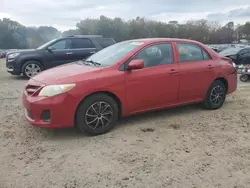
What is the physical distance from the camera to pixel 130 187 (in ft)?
9.58

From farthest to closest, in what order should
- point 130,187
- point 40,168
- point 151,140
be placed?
point 151,140 → point 40,168 → point 130,187

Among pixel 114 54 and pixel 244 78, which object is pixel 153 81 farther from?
pixel 244 78

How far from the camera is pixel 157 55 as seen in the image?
495cm

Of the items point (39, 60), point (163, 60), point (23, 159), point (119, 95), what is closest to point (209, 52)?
point (163, 60)

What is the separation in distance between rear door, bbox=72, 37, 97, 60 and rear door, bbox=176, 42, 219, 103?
5935mm

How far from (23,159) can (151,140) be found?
1.81m

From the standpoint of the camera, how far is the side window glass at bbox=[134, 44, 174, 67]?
4781 millimetres

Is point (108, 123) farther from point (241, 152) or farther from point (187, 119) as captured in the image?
point (241, 152)

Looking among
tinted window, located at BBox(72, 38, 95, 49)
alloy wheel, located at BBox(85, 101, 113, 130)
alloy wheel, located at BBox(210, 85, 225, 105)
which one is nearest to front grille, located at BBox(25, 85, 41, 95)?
alloy wheel, located at BBox(85, 101, 113, 130)

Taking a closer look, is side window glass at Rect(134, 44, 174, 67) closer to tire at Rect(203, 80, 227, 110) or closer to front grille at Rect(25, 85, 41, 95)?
tire at Rect(203, 80, 227, 110)

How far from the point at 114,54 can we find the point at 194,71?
1.59 metres

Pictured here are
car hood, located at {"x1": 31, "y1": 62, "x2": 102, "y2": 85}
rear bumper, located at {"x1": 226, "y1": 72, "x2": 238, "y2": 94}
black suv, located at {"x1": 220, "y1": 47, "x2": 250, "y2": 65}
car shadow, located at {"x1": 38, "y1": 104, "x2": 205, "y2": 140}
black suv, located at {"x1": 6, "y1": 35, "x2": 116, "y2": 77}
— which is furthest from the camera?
black suv, located at {"x1": 220, "y1": 47, "x2": 250, "y2": 65}

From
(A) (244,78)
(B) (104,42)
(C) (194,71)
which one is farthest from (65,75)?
(A) (244,78)

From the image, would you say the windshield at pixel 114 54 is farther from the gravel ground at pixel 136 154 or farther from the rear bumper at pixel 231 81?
the rear bumper at pixel 231 81
